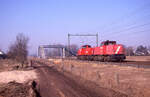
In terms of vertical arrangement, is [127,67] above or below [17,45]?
below

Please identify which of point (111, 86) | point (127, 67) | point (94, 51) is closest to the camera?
point (111, 86)

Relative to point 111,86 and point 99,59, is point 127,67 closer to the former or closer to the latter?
point 111,86

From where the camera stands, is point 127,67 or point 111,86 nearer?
point 111,86

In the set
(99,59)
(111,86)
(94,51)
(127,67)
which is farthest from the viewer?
(94,51)

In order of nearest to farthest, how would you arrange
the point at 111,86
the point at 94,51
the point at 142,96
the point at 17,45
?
the point at 142,96
the point at 111,86
the point at 94,51
the point at 17,45

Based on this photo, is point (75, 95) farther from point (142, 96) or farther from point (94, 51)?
point (94, 51)

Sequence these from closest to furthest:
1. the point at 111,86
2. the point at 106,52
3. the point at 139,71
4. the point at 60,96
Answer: the point at 60,96, the point at 111,86, the point at 139,71, the point at 106,52

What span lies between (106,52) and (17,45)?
74.5 feet

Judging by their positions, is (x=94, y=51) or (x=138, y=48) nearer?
(x=94, y=51)

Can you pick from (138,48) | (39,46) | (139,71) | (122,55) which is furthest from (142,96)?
(138,48)

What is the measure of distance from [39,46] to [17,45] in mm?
57465

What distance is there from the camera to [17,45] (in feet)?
145

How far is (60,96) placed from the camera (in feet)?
38.2

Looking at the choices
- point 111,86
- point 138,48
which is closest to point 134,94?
point 111,86
